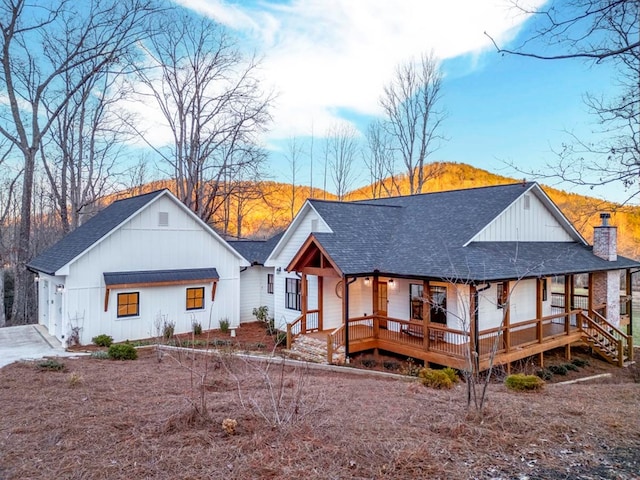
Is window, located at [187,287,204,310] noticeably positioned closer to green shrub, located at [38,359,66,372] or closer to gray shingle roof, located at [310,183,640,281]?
gray shingle roof, located at [310,183,640,281]

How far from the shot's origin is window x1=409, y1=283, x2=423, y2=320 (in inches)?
553

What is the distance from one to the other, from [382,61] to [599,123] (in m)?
24.8

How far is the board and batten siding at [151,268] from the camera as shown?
46.1 ft

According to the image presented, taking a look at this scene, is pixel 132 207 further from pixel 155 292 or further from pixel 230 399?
pixel 230 399

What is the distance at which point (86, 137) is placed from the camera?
2492 centimetres

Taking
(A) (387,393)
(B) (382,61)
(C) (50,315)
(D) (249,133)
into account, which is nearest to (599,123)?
(A) (387,393)

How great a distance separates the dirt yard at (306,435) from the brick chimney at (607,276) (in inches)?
451

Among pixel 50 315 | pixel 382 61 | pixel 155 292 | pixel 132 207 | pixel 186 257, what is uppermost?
pixel 382 61

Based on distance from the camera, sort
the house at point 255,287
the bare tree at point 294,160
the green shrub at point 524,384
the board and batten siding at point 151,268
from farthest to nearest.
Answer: the bare tree at point 294,160
the house at point 255,287
the board and batten siding at point 151,268
the green shrub at point 524,384

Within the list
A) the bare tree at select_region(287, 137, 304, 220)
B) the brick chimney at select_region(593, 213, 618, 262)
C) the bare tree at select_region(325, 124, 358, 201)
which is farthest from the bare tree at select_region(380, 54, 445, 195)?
the brick chimney at select_region(593, 213, 618, 262)

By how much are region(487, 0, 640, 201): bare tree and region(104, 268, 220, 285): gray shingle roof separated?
1312 cm

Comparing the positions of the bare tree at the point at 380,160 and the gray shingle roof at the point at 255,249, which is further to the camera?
the bare tree at the point at 380,160

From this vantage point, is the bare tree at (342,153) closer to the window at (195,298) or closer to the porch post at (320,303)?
the porch post at (320,303)

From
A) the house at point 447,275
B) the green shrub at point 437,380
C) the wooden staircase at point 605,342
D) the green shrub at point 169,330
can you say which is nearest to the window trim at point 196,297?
the green shrub at point 169,330
